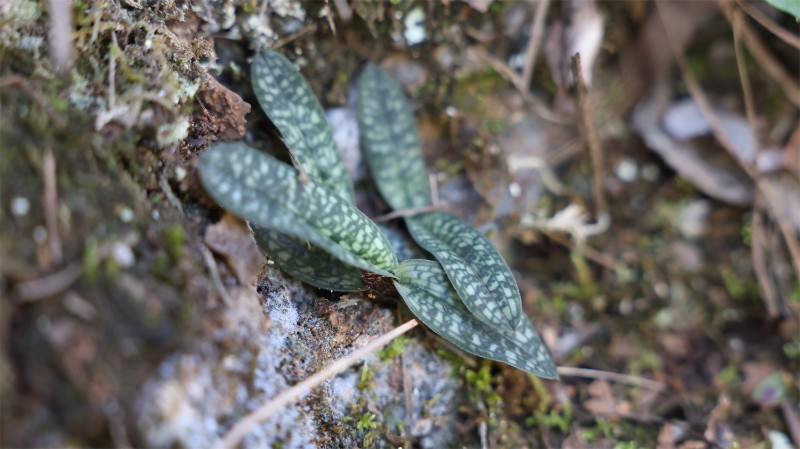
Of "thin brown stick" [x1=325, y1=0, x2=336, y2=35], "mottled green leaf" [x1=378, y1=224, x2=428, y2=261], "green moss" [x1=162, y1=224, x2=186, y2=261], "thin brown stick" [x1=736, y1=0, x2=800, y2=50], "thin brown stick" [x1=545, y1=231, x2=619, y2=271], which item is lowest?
"thin brown stick" [x1=545, y1=231, x2=619, y2=271]

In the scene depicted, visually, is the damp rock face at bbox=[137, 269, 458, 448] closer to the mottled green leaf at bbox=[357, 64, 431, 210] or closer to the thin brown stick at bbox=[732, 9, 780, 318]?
the mottled green leaf at bbox=[357, 64, 431, 210]

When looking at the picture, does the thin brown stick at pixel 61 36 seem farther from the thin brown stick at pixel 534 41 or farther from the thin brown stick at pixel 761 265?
the thin brown stick at pixel 761 265

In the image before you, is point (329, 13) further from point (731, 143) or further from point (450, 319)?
point (731, 143)

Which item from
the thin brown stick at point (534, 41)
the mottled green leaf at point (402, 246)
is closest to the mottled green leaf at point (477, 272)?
the mottled green leaf at point (402, 246)

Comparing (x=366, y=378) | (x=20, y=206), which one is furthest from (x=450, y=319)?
(x=20, y=206)

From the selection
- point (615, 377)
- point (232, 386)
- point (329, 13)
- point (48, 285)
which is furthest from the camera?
point (615, 377)

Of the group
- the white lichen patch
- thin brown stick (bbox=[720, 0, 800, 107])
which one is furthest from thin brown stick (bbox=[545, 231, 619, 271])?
the white lichen patch

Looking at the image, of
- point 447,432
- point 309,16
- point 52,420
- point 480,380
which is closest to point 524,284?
point 480,380
